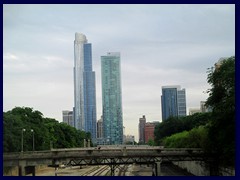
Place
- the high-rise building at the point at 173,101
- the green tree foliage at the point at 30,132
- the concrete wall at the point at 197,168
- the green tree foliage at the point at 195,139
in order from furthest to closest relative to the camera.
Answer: the high-rise building at the point at 173,101 → the concrete wall at the point at 197,168 → the green tree foliage at the point at 30,132 → the green tree foliage at the point at 195,139

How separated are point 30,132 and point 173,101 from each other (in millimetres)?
105943

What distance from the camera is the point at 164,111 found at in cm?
18925

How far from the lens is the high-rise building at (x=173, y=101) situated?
160000 millimetres

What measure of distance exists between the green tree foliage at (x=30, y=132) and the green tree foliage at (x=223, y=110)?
3079 centimetres

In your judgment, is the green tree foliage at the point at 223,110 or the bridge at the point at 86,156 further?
the bridge at the point at 86,156

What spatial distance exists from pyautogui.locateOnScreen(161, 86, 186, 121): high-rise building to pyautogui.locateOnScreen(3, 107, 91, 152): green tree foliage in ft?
142

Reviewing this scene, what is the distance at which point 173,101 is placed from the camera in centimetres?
18138

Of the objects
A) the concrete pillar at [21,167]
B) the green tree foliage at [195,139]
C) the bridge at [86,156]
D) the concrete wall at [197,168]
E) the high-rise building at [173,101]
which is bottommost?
the concrete wall at [197,168]

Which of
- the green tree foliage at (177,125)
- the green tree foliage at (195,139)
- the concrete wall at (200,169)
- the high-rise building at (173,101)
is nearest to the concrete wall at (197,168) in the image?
the concrete wall at (200,169)

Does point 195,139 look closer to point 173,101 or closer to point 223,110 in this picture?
point 223,110

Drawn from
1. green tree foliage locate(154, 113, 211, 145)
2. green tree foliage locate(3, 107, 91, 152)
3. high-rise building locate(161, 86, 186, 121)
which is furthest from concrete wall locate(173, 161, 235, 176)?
high-rise building locate(161, 86, 186, 121)

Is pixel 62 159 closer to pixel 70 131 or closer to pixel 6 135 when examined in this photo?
pixel 6 135

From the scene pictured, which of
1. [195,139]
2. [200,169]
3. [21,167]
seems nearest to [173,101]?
[195,139]

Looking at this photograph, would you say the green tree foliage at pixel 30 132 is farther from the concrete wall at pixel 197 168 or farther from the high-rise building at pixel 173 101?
the high-rise building at pixel 173 101
